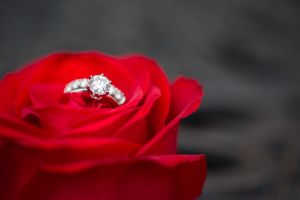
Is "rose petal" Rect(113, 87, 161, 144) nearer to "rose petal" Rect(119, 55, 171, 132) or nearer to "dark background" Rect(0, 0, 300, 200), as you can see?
"rose petal" Rect(119, 55, 171, 132)

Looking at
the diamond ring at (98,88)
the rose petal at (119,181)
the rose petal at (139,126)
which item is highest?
the diamond ring at (98,88)

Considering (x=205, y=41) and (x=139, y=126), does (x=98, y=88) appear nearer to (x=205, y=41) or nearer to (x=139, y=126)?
(x=139, y=126)

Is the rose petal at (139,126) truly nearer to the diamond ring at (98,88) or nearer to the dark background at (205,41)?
the diamond ring at (98,88)

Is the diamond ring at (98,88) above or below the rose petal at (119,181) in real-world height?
above

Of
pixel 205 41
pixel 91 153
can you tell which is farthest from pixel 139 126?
pixel 205 41

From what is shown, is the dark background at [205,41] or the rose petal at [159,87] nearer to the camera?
Result: the rose petal at [159,87]

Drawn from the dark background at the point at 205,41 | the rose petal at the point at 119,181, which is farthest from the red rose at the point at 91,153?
the dark background at the point at 205,41
